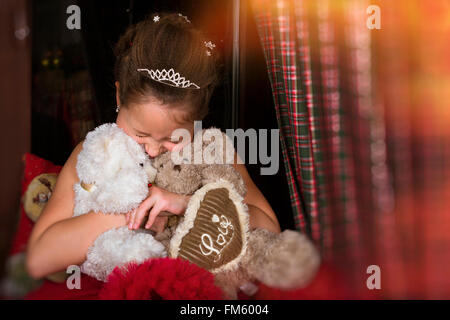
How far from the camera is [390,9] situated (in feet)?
3.88

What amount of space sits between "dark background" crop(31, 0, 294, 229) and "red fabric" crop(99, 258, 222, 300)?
0.70 meters

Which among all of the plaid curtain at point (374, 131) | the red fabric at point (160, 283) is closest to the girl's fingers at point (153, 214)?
the red fabric at point (160, 283)

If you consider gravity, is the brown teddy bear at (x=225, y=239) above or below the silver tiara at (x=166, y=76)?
below

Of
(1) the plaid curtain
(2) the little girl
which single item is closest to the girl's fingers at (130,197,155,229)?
(2) the little girl

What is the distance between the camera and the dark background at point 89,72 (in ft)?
3.98

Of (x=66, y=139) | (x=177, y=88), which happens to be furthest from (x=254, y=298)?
(x=66, y=139)

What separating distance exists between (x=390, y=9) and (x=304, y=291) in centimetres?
88

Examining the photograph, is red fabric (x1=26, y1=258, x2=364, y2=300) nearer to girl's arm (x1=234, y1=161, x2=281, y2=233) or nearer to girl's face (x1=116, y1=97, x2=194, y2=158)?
girl's arm (x1=234, y1=161, x2=281, y2=233)

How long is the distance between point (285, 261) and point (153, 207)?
34 cm

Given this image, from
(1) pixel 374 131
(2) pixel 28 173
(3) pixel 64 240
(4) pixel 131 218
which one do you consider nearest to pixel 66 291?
(3) pixel 64 240

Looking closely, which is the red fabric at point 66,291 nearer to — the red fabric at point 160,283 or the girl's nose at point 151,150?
the red fabric at point 160,283

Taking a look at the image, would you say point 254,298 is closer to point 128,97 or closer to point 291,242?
point 291,242

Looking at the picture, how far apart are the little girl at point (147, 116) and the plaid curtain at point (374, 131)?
253 mm

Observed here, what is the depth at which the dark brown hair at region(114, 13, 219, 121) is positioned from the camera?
1026 millimetres
